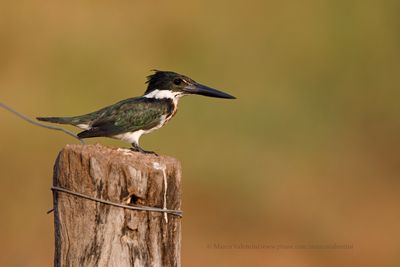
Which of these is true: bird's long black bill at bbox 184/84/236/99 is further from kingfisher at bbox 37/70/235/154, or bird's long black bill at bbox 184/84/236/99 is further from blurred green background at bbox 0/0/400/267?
blurred green background at bbox 0/0/400/267

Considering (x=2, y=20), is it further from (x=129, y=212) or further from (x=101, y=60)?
(x=129, y=212)

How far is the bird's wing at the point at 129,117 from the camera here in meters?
6.61

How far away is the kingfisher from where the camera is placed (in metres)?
6.62

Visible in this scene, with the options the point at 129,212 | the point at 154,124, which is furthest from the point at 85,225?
the point at 154,124

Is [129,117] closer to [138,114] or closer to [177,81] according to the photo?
[138,114]

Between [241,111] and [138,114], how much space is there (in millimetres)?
5301

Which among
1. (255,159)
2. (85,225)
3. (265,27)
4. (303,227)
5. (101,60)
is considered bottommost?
(85,225)

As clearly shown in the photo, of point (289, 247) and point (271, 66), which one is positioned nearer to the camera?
point (289, 247)

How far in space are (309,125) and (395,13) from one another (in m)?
2.96

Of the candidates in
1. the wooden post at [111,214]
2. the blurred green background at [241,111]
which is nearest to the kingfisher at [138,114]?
the wooden post at [111,214]

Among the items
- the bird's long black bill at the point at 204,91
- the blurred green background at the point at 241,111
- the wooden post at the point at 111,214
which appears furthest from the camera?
the blurred green background at the point at 241,111

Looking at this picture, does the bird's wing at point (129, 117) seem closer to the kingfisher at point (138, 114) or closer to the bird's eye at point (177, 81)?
the kingfisher at point (138, 114)

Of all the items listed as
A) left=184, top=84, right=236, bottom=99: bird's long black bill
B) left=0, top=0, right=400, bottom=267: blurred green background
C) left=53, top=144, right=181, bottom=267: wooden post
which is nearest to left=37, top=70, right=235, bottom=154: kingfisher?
left=184, top=84, right=236, bottom=99: bird's long black bill

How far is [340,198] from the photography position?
11.2 metres
